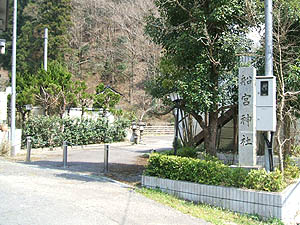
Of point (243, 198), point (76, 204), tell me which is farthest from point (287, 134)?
point (76, 204)

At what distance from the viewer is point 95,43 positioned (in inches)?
1534

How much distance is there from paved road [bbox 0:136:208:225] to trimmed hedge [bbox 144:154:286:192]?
922mm

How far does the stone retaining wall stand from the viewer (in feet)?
19.6

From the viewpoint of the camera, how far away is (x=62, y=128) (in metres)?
17.6

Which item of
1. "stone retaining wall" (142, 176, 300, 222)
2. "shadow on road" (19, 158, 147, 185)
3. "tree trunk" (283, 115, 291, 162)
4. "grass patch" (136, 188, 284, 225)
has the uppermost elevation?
"tree trunk" (283, 115, 291, 162)

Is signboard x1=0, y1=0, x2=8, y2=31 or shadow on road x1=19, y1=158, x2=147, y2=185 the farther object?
shadow on road x1=19, y1=158, x2=147, y2=185

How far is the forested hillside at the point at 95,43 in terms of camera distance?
32.2 meters

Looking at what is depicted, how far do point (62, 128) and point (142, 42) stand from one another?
1830cm

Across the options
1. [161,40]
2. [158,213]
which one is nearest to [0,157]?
[161,40]

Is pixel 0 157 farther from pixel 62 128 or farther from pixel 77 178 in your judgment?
pixel 77 178

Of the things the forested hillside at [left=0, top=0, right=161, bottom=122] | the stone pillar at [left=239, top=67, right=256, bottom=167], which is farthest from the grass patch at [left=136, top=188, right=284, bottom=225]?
the forested hillside at [left=0, top=0, right=161, bottom=122]

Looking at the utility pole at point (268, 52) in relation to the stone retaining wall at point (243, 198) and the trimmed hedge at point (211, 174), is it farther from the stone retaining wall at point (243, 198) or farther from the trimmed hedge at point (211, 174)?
the stone retaining wall at point (243, 198)

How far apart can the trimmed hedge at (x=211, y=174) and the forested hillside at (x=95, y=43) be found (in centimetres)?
2413

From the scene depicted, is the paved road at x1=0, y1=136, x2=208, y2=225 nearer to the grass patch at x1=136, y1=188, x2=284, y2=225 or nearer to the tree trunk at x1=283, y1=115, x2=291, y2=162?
the grass patch at x1=136, y1=188, x2=284, y2=225
